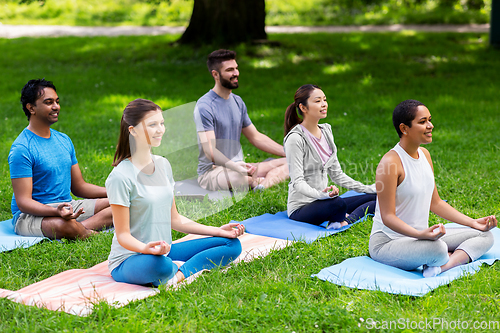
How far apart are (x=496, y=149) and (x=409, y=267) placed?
174 inches

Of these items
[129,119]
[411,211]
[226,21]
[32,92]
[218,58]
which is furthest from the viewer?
[226,21]

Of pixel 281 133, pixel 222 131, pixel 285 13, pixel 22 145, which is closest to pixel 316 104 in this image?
pixel 222 131

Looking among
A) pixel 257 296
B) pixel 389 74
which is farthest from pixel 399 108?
pixel 389 74

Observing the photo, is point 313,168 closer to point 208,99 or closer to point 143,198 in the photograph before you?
point 208,99

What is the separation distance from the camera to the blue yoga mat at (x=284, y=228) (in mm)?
4723

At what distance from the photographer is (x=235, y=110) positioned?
6219 mm

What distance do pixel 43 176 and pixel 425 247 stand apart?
3429 millimetres

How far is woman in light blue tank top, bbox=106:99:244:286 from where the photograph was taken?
11.0ft

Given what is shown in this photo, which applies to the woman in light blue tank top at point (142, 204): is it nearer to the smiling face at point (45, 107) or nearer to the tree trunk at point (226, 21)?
the smiling face at point (45, 107)

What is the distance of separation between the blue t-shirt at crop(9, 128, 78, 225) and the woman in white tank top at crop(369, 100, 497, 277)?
296 centimetres

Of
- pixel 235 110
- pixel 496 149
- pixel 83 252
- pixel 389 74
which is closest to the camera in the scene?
pixel 83 252

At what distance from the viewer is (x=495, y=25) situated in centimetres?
1520

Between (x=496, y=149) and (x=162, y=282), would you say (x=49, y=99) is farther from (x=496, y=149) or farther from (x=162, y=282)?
(x=496, y=149)

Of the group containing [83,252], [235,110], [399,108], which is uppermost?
[399,108]
